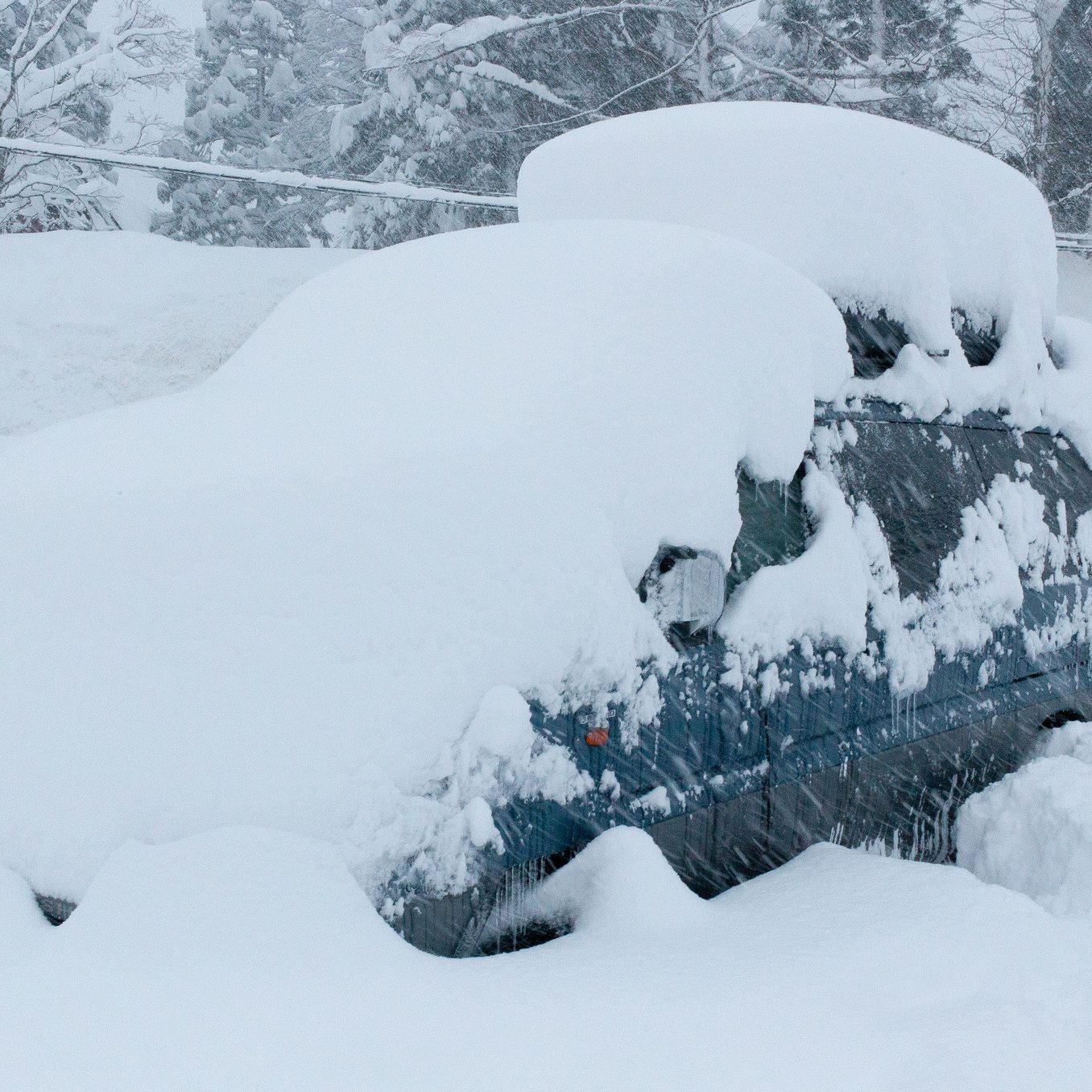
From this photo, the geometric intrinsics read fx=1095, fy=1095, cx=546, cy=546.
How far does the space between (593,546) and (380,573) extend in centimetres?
51

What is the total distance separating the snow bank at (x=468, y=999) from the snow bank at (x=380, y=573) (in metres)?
0.13

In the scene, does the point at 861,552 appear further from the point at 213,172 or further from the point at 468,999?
the point at 213,172

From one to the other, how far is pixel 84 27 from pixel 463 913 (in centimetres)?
3171

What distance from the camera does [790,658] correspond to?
9.32 feet

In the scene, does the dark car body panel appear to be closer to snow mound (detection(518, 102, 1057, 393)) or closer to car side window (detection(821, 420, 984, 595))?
car side window (detection(821, 420, 984, 595))

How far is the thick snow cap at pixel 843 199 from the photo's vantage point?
11.8ft

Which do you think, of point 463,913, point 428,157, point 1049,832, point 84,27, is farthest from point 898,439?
point 84,27

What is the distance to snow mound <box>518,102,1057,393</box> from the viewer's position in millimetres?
3605

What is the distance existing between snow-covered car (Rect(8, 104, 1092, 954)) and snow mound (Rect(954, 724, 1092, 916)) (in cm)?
15

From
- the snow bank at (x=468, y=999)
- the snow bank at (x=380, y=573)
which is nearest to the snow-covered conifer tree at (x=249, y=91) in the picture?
the snow bank at (x=380, y=573)

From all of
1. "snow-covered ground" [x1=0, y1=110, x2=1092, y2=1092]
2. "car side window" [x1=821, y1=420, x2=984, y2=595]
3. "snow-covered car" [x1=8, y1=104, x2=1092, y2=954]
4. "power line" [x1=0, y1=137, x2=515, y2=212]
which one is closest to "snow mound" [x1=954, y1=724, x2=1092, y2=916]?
"snow-covered ground" [x1=0, y1=110, x2=1092, y2=1092]

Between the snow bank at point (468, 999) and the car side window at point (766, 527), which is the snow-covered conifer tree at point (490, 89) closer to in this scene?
the car side window at point (766, 527)

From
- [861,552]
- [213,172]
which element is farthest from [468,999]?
[213,172]

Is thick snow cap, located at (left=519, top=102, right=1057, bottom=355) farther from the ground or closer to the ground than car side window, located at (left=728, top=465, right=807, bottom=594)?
farther from the ground
